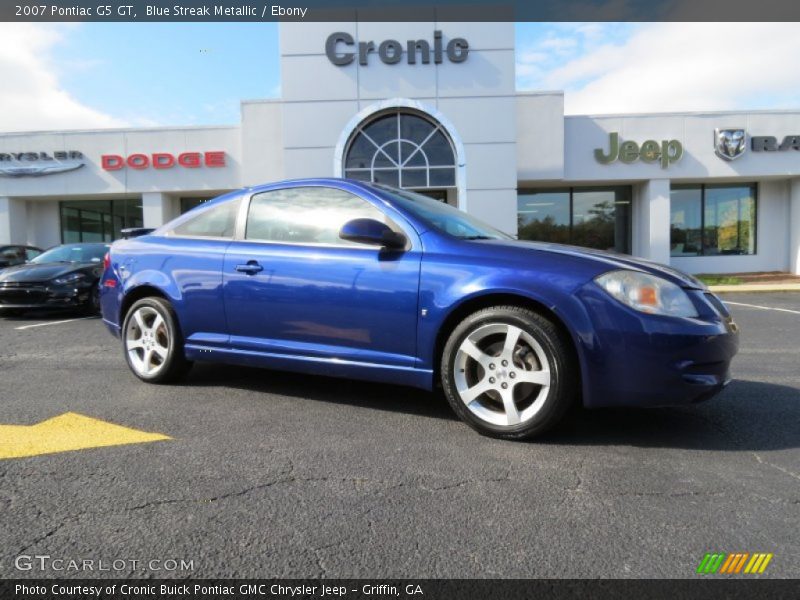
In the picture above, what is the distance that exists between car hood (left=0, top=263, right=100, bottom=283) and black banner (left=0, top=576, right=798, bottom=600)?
8.36 metres

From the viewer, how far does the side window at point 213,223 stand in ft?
13.1

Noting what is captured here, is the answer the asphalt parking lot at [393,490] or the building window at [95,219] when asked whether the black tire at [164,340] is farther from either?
the building window at [95,219]

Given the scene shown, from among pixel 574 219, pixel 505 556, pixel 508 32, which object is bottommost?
pixel 505 556

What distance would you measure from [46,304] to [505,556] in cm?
896

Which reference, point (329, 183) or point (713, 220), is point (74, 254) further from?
point (713, 220)

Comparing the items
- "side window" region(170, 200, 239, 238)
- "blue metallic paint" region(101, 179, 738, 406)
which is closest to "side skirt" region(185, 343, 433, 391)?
"blue metallic paint" region(101, 179, 738, 406)

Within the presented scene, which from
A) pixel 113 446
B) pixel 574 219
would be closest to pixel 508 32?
pixel 574 219

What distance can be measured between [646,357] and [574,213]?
→ 58.2 ft

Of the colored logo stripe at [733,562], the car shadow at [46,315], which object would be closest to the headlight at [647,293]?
the colored logo stripe at [733,562]

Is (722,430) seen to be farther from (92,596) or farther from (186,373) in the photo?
(186,373)

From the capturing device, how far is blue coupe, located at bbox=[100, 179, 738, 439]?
2.80 meters

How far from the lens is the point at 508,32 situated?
631 inches

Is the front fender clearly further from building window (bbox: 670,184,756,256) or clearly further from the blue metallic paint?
building window (bbox: 670,184,756,256)

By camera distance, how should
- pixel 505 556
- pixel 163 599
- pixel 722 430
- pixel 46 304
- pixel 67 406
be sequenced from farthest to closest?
1. pixel 46 304
2. pixel 67 406
3. pixel 722 430
4. pixel 505 556
5. pixel 163 599
